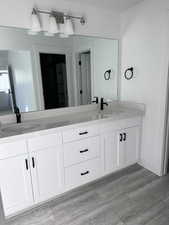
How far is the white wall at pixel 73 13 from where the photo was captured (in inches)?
70.6

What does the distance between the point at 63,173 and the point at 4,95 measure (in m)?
1.17

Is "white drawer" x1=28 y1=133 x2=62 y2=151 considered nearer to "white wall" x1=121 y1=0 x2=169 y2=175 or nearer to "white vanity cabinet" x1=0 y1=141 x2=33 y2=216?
"white vanity cabinet" x1=0 y1=141 x2=33 y2=216

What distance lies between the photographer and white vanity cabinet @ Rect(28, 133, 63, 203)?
166 centimetres

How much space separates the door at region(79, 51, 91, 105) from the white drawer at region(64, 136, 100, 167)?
2.42ft

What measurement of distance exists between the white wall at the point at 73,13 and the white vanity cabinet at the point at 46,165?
1.38 m

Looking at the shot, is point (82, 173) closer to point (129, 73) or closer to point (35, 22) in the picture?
point (129, 73)

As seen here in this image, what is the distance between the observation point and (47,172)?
5.78 feet

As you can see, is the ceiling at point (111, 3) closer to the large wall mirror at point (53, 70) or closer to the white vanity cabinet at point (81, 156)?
the large wall mirror at point (53, 70)

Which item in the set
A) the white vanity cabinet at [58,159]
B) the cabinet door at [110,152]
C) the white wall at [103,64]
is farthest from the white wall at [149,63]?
the cabinet door at [110,152]

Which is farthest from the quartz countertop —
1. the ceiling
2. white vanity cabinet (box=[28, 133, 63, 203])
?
the ceiling

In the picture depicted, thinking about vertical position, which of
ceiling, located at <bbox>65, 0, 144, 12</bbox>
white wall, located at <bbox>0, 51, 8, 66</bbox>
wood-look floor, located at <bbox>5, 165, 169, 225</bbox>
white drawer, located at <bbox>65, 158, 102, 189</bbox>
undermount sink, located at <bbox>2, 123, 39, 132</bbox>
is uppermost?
ceiling, located at <bbox>65, 0, 144, 12</bbox>

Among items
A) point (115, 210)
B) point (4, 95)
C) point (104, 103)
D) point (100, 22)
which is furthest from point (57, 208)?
point (100, 22)

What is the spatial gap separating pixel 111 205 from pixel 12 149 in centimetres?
125

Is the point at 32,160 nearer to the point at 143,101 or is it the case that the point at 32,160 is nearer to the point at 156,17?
the point at 143,101
